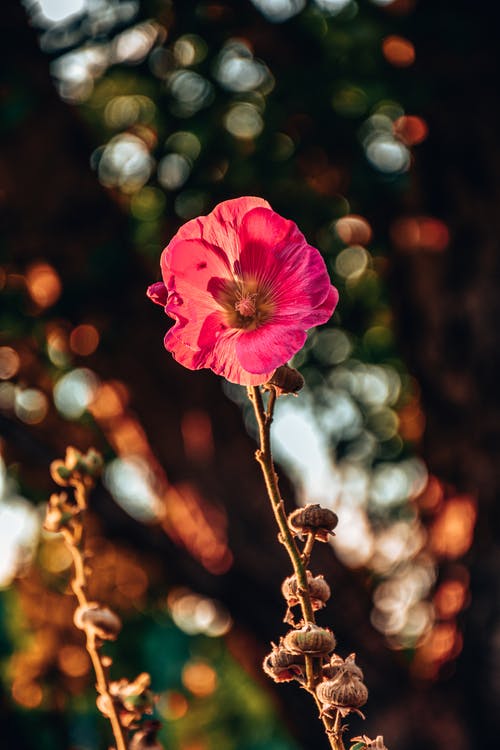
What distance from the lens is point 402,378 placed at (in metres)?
3.47

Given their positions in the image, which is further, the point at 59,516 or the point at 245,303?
the point at 59,516

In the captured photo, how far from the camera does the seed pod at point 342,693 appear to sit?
46cm

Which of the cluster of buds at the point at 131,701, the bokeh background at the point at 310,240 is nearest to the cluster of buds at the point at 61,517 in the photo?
the cluster of buds at the point at 131,701

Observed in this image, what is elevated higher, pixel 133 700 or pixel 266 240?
pixel 266 240

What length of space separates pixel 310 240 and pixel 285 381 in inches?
94.4

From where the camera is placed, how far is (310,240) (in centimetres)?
285

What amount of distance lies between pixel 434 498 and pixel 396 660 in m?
0.64

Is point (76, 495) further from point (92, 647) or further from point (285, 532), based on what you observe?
point (285, 532)

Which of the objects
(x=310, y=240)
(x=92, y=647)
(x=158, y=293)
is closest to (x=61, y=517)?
(x=92, y=647)

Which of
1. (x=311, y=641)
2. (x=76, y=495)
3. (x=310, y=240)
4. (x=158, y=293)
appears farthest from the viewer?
(x=310, y=240)

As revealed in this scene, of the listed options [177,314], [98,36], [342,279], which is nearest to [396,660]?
[342,279]

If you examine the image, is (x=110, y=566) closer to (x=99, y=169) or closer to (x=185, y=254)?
(x=99, y=169)

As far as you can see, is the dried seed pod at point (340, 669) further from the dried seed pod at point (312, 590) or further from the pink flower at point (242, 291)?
the pink flower at point (242, 291)

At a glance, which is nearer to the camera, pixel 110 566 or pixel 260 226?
pixel 260 226
